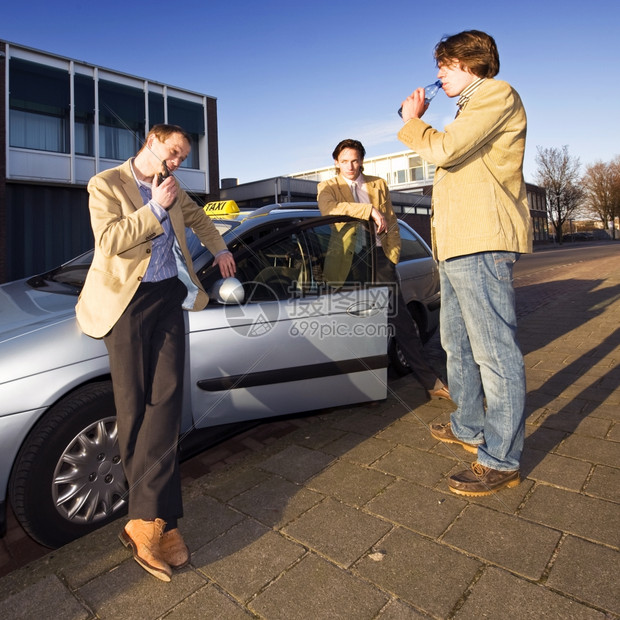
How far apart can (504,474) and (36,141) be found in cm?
2013

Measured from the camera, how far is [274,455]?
9.82ft

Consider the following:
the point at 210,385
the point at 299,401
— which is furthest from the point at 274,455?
the point at 210,385

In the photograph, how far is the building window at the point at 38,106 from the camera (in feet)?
56.2

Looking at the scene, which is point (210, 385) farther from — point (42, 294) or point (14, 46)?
point (14, 46)

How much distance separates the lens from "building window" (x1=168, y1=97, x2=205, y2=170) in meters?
21.3

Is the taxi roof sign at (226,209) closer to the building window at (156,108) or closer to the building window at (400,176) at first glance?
the building window at (156,108)

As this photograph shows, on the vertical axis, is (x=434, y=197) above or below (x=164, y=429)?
above

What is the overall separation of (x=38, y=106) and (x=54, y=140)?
1201 mm

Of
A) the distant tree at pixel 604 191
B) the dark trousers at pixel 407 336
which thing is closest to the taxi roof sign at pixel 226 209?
the dark trousers at pixel 407 336

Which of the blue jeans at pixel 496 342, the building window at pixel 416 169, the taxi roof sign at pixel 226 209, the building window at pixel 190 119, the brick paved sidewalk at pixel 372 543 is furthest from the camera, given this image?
the building window at pixel 416 169

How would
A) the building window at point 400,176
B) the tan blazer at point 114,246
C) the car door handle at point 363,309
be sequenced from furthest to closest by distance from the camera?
the building window at point 400,176
the car door handle at point 363,309
the tan blazer at point 114,246

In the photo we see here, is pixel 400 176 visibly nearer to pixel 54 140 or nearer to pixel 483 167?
pixel 54 140

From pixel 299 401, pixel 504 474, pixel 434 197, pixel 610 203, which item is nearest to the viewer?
pixel 504 474

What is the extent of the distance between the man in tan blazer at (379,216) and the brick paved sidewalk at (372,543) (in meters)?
0.72
